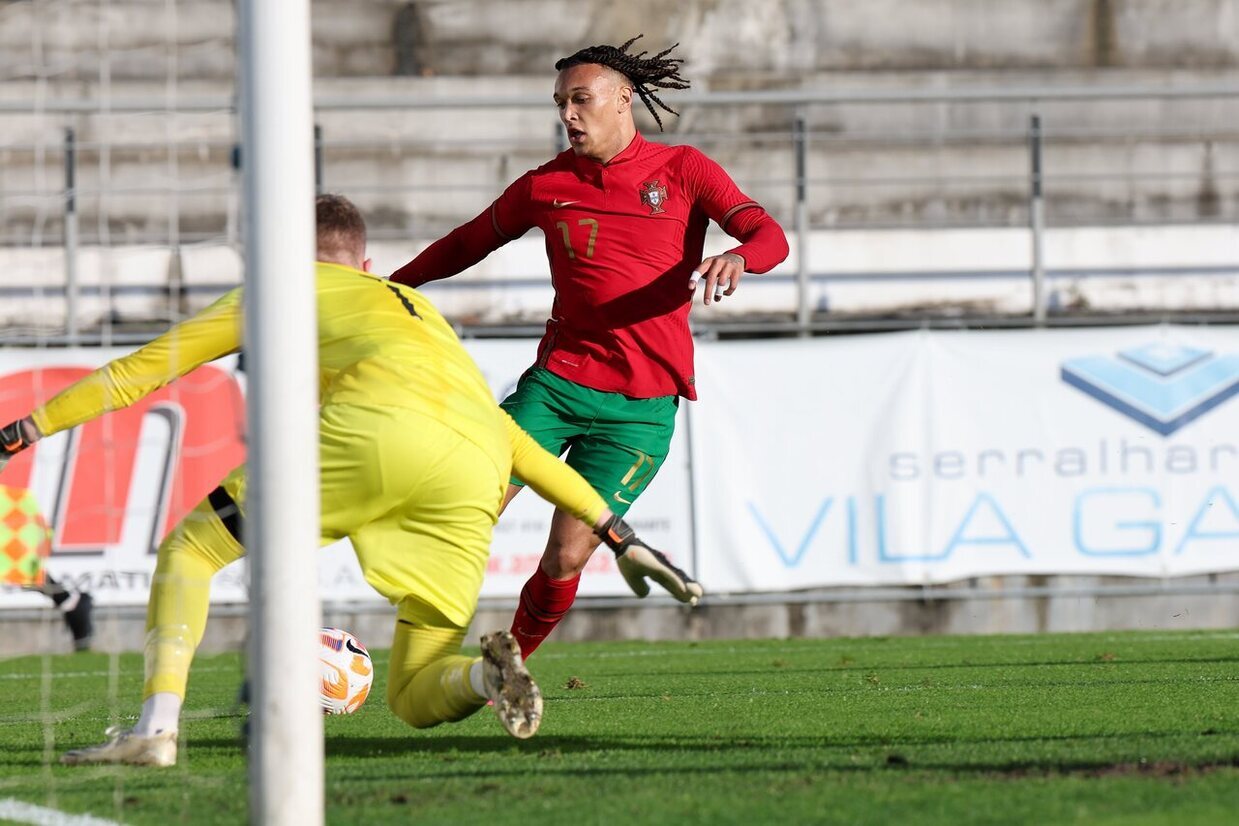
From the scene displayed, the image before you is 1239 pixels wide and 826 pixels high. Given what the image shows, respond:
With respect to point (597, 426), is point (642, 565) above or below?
below

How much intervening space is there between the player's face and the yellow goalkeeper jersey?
58.0 inches

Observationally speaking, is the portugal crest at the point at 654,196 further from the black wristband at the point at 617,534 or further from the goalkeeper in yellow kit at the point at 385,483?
the black wristband at the point at 617,534

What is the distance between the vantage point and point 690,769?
437 centimetres

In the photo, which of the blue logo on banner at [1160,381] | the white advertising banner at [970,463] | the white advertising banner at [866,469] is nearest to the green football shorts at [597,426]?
the white advertising banner at [866,469]

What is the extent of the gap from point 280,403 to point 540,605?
3.06 meters

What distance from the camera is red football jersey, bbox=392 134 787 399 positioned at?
616 cm

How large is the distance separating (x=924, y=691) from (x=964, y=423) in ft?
14.6

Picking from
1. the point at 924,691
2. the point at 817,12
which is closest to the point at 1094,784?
the point at 924,691

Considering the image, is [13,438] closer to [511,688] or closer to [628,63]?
[511,688]

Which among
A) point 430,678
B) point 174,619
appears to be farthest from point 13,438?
point 430,678

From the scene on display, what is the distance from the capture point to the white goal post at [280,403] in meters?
3.29

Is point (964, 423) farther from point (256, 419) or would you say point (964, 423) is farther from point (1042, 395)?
point (256, 419)

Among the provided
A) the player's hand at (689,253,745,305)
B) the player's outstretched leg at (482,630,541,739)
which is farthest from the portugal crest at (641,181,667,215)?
the player's outstretched leg at (482,630,541,739)

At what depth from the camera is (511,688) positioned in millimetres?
4246
